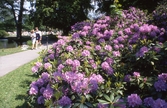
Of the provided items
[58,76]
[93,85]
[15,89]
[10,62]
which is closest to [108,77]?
[93,85]

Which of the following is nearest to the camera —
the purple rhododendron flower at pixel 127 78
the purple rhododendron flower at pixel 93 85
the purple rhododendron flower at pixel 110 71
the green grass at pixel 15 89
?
the purple rhododendron flower at pixel 93 85

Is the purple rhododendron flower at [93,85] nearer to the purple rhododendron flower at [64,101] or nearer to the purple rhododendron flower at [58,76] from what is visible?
the purple rhododendron flower at [64,101]

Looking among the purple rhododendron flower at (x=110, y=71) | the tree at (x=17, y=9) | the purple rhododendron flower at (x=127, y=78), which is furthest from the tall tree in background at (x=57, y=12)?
the purple rhododendron flower at (x=127, y=78)

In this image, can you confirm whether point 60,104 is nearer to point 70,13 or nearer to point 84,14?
point 70,13

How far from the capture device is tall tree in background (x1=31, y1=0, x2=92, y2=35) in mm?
26737

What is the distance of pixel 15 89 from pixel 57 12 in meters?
22.8

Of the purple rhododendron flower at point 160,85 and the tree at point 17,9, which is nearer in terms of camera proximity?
the purple rhododendron flower at point 160,85

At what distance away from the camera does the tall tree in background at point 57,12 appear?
26.7 m

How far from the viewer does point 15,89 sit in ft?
19.8

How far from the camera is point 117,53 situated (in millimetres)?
3865

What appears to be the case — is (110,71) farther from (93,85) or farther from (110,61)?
(93,85)

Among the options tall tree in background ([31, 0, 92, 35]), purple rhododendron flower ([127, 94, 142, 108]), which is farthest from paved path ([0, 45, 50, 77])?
tall tree in background ([31, 0, 92, 35])

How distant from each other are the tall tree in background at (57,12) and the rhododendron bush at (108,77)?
23.0 metres

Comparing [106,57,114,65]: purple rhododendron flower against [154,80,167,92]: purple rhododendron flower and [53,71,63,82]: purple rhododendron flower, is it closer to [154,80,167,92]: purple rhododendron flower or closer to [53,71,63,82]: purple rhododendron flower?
[53,71,63,82]: purple rhododendron flower
